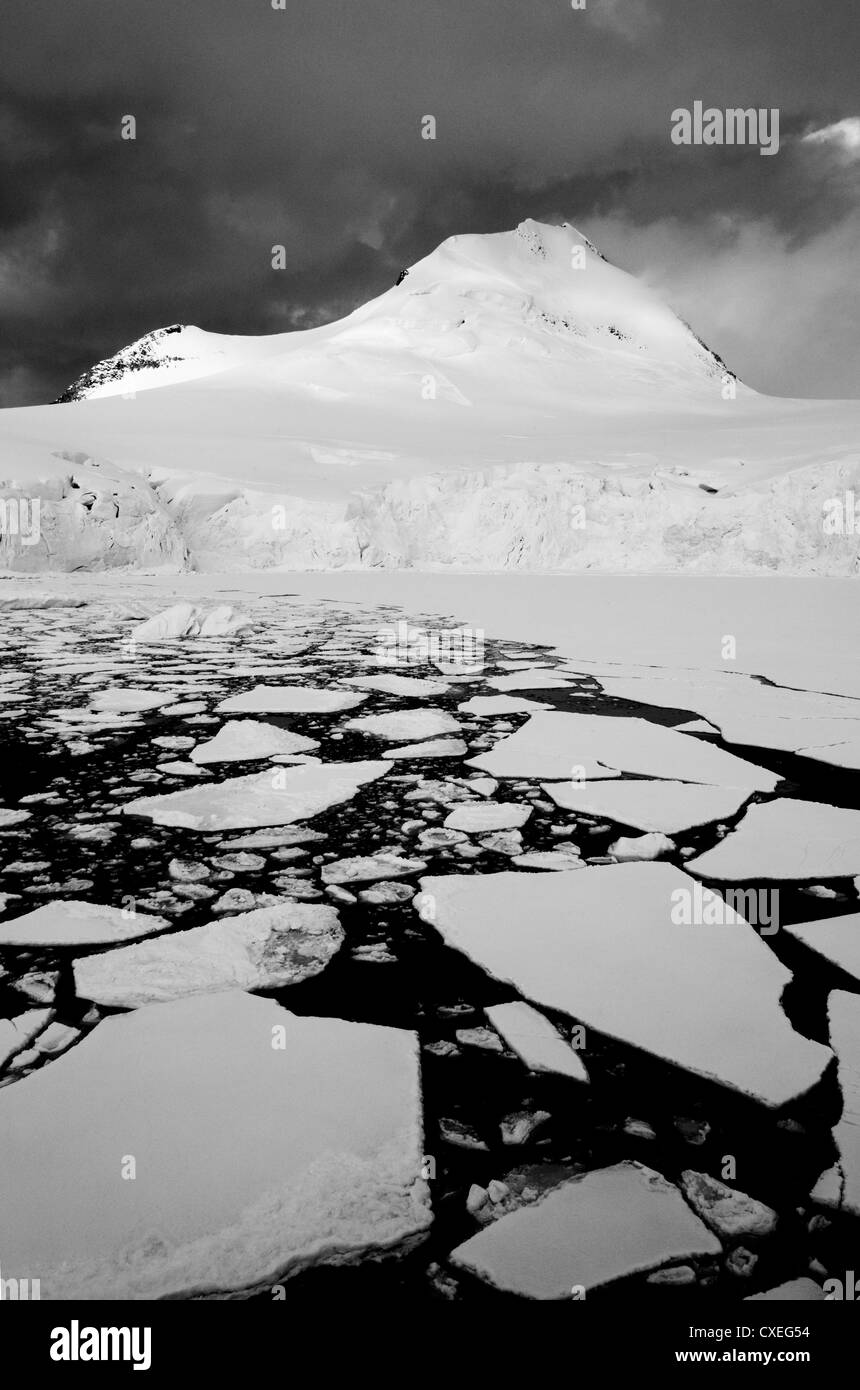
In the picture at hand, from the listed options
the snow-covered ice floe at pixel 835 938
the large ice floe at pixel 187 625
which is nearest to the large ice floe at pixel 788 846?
the snow-covered ice floe at pixel 835 938

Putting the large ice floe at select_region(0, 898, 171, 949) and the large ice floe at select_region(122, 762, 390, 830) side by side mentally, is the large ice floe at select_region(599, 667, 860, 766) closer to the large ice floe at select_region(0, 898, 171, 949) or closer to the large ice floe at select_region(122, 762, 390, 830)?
the large ice floe at select_region(122, 762, 390, 830)

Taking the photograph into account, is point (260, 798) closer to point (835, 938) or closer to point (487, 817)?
point (487, 817)

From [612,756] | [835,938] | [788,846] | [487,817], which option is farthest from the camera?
[612,756]

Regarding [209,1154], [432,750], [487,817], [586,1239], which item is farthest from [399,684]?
[586,1239]


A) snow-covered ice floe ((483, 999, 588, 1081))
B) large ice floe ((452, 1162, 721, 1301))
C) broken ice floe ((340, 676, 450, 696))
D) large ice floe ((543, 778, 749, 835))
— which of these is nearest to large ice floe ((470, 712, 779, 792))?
large ice floe ((543, 778, 749, 835))

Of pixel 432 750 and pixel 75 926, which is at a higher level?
pixel 432 750
